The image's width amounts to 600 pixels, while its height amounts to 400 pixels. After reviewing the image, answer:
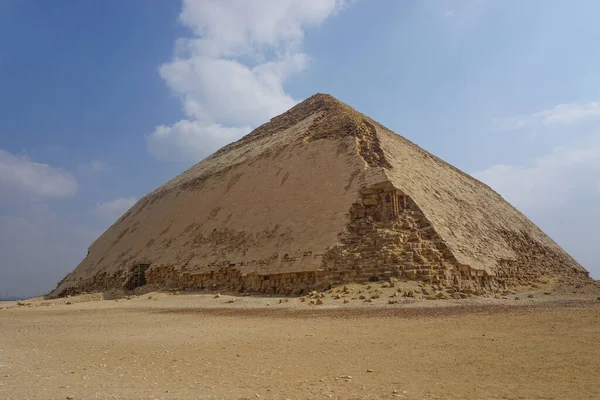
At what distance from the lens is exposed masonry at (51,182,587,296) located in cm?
1380

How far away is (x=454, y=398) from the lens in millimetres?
3756

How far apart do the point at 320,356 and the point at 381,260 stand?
852 cm

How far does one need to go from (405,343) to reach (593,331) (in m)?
2.99

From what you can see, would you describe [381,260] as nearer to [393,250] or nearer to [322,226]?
[393,250]

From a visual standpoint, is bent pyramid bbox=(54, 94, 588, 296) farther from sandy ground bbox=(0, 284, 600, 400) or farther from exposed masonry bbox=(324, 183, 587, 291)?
sandy ground bbox=(0, 284, 600, 400)

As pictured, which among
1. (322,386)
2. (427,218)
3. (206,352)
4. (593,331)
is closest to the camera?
(322,386)

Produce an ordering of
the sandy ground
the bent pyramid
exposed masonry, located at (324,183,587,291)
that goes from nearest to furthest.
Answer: the sandy ground < exposed masonry, located at (324,183,587,291) < the bent pyramid

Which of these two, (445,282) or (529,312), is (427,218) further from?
(529,312)

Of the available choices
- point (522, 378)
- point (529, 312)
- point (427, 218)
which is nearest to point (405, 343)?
point (522, 378)

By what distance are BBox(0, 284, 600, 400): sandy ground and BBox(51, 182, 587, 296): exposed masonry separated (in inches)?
127

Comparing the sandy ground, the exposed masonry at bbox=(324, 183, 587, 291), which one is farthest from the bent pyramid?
the sandy ground

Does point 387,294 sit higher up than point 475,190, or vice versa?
point 475,190

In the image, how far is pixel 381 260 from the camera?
45.8ft

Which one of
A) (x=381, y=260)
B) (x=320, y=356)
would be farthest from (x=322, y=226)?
(x=320, y=356)
